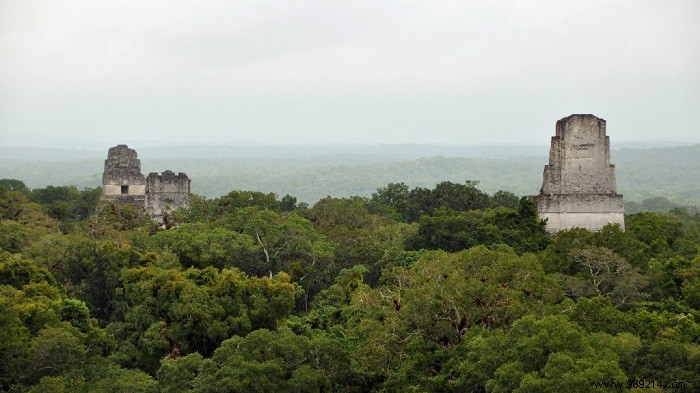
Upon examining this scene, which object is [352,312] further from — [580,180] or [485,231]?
[580,180]

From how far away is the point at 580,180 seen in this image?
103ft

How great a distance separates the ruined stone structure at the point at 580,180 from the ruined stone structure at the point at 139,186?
18.2 m

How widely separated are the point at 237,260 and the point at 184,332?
818cm

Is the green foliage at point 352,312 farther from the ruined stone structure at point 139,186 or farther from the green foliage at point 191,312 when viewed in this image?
the ruined stone structure at point 139,186

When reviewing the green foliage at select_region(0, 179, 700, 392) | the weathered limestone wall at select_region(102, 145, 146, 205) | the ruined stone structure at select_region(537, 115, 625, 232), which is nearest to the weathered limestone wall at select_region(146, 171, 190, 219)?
the weathered limestone wall at select_region(102, 145, 146, 205)

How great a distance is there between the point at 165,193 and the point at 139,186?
12.8 ft

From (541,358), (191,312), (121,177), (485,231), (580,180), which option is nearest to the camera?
(541,358)

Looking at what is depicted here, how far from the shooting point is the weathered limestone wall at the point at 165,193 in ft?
145

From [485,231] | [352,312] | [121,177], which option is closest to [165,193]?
[121,177]

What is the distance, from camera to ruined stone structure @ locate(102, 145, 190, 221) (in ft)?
145

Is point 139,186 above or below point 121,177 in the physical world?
below

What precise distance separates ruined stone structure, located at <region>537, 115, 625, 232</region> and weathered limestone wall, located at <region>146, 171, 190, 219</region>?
59.6ft

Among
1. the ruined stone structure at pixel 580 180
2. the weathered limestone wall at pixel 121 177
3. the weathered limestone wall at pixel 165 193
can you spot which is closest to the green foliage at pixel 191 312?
the ruined stone structure at pixel 580 180

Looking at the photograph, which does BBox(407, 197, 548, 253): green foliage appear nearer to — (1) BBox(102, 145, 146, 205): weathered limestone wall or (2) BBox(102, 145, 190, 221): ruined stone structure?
(2) BBox(102, 145, 190, 221): ruined stone structure
